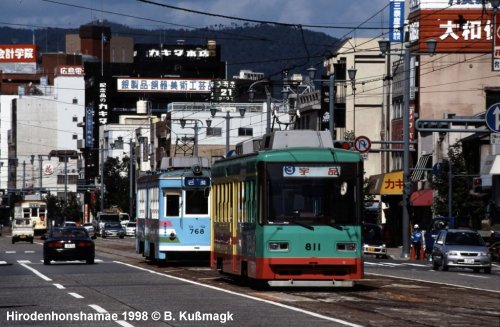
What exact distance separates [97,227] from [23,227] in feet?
62.8

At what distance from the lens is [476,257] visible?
1881 inches

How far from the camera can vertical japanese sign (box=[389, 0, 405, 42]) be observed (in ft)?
299

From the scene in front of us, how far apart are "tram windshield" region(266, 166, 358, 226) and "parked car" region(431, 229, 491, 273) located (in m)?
18.5

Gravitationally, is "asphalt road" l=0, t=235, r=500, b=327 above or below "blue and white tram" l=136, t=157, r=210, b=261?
below

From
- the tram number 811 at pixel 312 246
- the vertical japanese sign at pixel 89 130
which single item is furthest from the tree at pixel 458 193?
the vertical japanese sign at pixel 89 130

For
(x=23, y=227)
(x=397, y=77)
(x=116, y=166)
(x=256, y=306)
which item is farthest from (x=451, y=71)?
(x=116, y=166)

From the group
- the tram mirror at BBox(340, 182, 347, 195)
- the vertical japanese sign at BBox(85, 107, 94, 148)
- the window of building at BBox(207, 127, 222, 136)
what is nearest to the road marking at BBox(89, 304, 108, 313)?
the tram mirror at BBox(340, 182, 347, 195)

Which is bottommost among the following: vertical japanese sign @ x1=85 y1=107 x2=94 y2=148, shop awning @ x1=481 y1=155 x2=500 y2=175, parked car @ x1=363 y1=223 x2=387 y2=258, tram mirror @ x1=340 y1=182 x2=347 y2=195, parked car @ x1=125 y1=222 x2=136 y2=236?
parked car @ x1=125 y1=222 x2=136 y2=236

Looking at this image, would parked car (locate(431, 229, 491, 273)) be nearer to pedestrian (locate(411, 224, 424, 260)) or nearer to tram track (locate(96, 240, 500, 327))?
tram track (locate(96, 240, 500, 327))

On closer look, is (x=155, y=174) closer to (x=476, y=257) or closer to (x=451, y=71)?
(x=476, y=257)

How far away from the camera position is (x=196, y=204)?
46719 millimetres

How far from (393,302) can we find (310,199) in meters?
4.30

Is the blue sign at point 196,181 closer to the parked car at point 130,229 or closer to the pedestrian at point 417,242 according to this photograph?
the pedestrian at point 417,242

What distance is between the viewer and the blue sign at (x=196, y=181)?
46125mm
